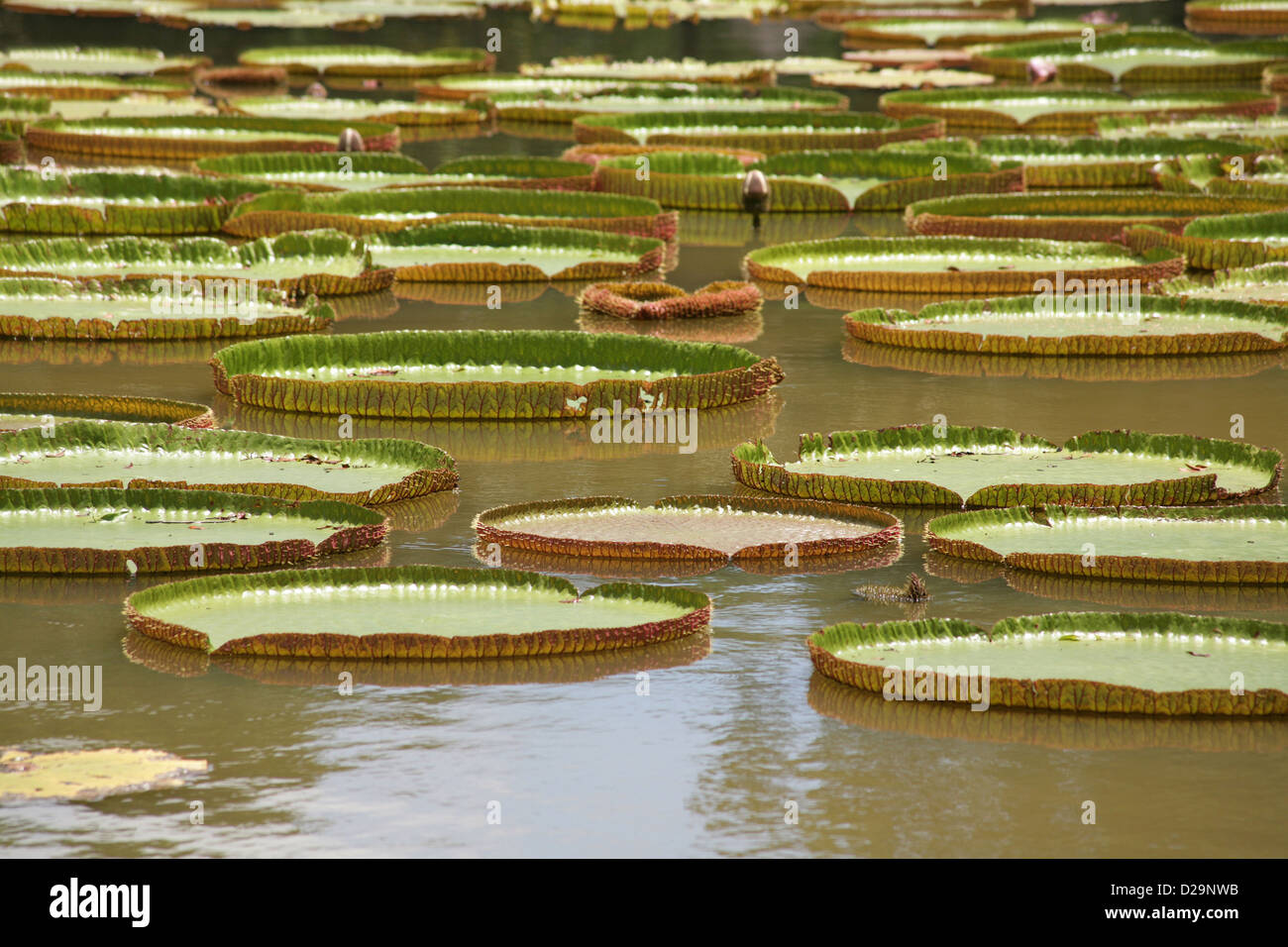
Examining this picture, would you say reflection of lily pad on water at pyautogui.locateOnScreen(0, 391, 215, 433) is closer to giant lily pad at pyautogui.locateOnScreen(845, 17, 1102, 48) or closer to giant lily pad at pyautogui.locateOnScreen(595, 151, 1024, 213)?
giant lily pad at pyautogui.locateOnScreen(595, 151, 1024, 213)

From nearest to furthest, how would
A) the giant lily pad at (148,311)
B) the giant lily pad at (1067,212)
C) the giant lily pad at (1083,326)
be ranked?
1. the giant lily pad at (1083,326)
2. the giant lily pad at (148,311)
3. the giant lily pad at (1067,212)

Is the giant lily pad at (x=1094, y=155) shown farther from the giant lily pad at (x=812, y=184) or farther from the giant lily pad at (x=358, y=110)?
the giant lily pad at (x=358, y=110)

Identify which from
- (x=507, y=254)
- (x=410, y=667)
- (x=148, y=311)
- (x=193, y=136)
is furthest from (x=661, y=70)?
(x=410, y=667)

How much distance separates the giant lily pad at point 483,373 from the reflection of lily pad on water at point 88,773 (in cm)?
432

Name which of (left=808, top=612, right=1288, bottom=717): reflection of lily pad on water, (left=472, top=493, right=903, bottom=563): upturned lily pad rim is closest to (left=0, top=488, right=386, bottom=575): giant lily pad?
(left=472, top=493, right=903, bottom=563): upturned lily pad rim

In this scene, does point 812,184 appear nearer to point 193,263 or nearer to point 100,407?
point 193,263

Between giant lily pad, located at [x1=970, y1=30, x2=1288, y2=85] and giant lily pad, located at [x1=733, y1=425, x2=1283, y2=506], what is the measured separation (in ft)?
60.7

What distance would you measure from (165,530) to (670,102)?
15.8m

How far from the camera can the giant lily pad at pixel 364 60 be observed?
26.8 m

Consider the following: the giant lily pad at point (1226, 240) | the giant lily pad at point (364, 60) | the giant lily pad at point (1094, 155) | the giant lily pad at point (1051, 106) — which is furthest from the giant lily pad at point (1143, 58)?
the giant lily pad at point (1226, 240)

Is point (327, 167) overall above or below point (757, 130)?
below

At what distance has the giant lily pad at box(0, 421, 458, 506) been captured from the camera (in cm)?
817

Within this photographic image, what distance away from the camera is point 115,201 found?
16031mm
